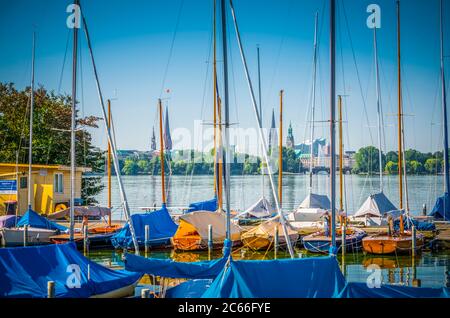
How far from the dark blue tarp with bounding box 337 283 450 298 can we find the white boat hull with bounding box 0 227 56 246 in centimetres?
2095

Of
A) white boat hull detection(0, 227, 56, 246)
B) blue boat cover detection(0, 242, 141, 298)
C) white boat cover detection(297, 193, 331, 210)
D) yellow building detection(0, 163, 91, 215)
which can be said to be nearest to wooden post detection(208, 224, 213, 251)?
white boat hull detection(0, 227, 56, 246)

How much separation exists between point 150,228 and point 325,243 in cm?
876

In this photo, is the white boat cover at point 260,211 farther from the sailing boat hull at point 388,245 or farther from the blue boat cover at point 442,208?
the sailing boat hull at point 388,245

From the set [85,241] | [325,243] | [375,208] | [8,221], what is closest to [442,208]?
[375,208]

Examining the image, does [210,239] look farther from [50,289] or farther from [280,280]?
[280,280]

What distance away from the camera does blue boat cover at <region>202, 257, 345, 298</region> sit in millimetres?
12812

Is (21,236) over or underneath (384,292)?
underneath

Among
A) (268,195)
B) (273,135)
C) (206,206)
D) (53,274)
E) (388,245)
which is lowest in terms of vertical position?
(268,195)

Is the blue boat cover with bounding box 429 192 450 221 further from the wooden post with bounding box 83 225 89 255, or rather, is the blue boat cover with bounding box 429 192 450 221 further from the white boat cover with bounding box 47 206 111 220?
the wooden post with bounding box 83 225 89 255

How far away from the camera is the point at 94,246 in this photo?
30.4m

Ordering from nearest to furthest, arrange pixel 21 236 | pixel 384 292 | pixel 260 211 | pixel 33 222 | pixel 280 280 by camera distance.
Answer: pixel 384 292
pixel 280 280
pixel 21 236
pixel 33 222
pixel 260 211

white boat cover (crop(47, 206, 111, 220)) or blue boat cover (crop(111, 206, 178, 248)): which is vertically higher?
white boat cover (crop(47, 206, 111, 220))

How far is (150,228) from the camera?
29969 millimetres

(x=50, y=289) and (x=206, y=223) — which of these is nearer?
(x=50, y=289)
